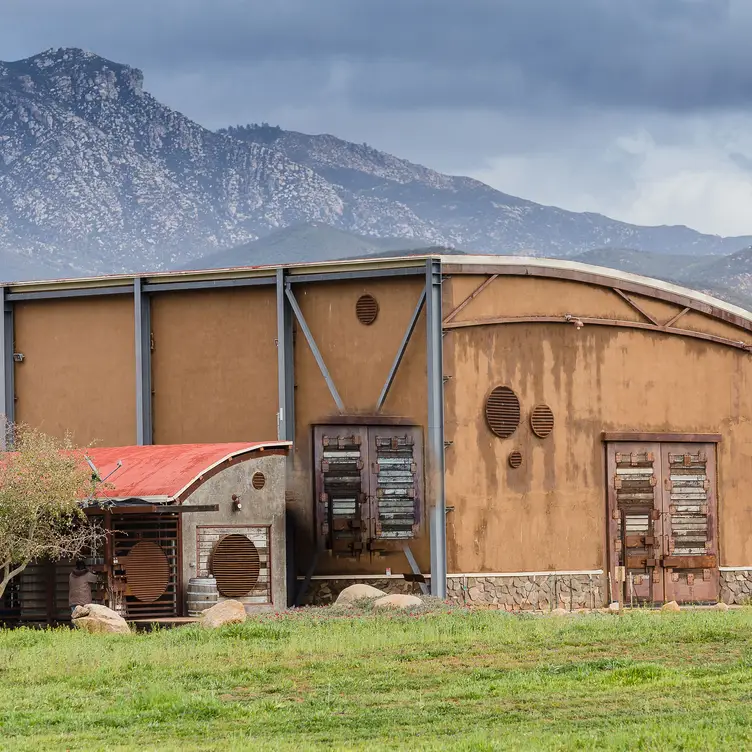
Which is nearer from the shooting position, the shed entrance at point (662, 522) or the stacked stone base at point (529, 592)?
the stacked stone base at point (529, 592)

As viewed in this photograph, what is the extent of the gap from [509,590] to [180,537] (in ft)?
26.3

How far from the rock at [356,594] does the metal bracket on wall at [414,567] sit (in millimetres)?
1551

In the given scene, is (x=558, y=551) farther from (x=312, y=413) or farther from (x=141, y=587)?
(x=141, y=587)

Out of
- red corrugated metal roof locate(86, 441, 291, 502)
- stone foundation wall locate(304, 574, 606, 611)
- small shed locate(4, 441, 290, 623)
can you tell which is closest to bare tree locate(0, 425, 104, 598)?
small shed locate(4, 441, 290, 623)

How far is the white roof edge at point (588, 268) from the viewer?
3350 cm

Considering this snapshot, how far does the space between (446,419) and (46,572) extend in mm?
9377

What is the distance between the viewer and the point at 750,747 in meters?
14.7

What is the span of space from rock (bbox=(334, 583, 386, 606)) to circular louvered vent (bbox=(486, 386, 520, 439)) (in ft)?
15.8

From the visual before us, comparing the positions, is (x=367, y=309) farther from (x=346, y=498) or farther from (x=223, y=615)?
(x=223, y=615)

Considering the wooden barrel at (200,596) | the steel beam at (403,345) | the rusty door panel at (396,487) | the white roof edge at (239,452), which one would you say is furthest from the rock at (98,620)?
the steel beam at (403,345)

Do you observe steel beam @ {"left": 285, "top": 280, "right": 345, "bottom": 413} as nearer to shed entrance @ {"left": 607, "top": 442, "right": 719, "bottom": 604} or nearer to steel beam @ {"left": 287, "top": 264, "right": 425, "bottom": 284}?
steel beam @ {"left": 287, "top": 264, "right": 425, "bottom": 284}

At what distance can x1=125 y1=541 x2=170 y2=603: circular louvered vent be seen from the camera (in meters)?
29.3

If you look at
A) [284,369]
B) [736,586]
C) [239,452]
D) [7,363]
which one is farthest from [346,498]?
[736,586]

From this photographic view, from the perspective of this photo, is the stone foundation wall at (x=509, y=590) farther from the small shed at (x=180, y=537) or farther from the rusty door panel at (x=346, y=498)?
the small shed at (x=180, y=537)
